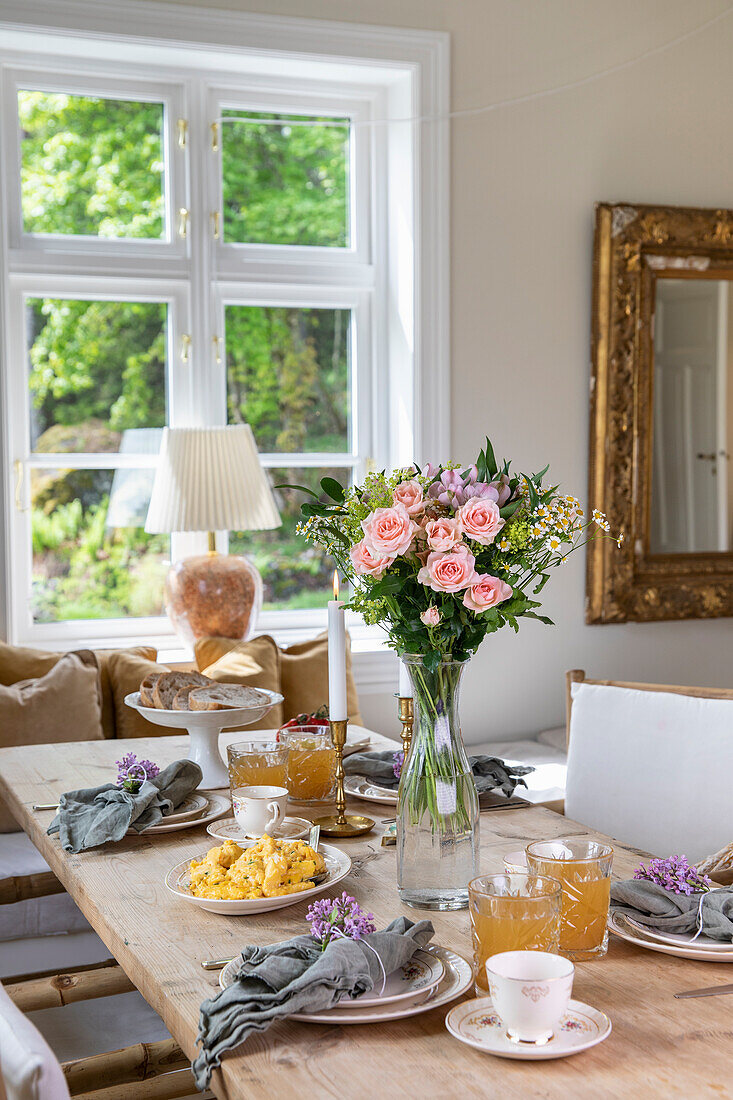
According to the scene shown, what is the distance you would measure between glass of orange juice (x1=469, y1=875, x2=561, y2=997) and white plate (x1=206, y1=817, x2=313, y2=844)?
0.43m

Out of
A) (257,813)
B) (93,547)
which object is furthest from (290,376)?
(257,813)

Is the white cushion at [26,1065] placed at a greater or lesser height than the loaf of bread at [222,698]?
lesser

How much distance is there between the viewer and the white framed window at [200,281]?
10.3ft

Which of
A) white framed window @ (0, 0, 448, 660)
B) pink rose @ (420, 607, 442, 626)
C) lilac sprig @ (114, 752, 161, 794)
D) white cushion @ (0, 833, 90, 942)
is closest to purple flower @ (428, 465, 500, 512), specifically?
pink rose @ (420, 607, 442, 626)

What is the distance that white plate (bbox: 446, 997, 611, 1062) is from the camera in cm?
96

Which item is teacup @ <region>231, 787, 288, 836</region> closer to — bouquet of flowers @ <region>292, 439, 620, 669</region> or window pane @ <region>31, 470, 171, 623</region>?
bouquet of flowers @ <region>292, 439, 620, 669</region>

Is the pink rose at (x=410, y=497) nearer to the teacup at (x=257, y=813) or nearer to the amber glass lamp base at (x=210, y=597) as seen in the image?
the teacup at (x=257, y=813)

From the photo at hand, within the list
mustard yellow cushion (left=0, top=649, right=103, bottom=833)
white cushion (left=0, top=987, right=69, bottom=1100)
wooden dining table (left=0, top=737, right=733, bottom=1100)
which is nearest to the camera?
white cushion (left=0, top=987, right=69, bottom=1100)

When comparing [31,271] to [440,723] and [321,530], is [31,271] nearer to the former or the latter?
[321,530]

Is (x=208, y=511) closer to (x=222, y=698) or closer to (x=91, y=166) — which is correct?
(x=91, y=166)

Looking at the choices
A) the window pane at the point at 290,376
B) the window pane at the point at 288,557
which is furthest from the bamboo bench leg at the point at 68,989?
the window pane at the point at 290,376

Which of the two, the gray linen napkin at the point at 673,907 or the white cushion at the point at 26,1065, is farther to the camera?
the gray linen napkin at the point at 673,907

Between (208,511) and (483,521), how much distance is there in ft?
6.06

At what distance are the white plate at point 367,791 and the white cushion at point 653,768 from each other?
15.9 inches
